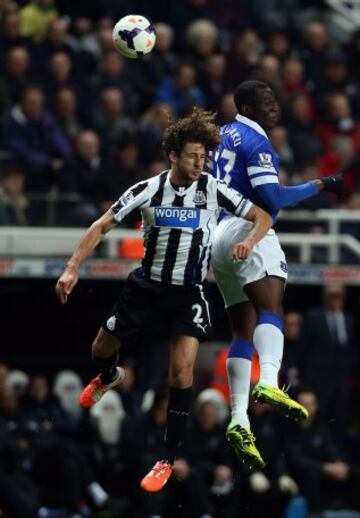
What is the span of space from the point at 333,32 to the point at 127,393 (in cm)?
752

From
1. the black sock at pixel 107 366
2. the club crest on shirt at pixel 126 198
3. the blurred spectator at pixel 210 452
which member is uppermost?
the club crest on shirt at pixel 126 198

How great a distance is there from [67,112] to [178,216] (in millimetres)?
6404

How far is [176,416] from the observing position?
12.1m

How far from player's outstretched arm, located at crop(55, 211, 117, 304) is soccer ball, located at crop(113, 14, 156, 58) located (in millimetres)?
1326

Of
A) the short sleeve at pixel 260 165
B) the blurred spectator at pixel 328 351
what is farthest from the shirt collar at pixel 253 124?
the blurred spectator at pixel 328 351

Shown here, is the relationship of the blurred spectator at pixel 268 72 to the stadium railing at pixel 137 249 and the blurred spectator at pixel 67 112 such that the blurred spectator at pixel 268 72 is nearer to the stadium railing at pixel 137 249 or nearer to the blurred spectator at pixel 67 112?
the stadium railing at pixel 137 249

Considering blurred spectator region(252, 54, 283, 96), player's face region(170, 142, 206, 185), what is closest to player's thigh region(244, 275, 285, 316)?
player's face region(170, 142, 206, 185)

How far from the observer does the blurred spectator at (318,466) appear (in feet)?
56.2

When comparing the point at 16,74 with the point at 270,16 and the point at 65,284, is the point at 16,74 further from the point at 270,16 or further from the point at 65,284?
the point at 65,284

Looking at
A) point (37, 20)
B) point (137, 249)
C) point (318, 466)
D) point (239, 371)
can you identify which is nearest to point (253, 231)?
point (239, 371)

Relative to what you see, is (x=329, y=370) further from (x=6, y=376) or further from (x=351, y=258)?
(x=6, y=376)

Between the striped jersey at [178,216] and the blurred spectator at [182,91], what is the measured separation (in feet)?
23.6

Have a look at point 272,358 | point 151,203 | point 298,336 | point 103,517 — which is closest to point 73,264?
point 151,203

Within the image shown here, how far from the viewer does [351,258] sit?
58.5 ft
